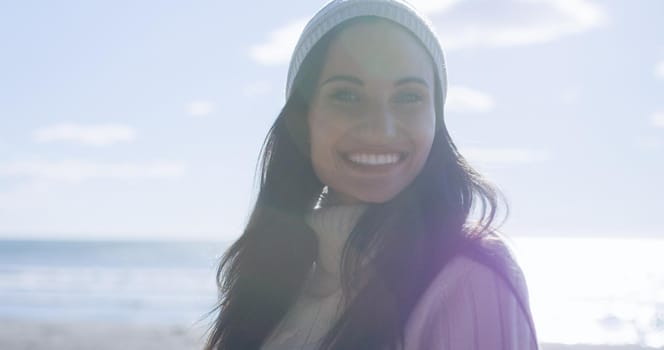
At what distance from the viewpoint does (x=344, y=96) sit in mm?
2391

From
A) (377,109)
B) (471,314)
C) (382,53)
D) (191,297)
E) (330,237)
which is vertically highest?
(191,297)

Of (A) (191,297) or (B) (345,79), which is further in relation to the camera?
(A) (191,297)

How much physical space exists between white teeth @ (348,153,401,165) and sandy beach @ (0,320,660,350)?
844 centimetres

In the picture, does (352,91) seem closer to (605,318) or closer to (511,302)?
(511,302)

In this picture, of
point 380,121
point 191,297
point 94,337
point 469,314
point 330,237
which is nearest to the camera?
point 469,314

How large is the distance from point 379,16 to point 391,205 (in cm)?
41

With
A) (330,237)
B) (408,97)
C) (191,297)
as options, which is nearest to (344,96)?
(408,97)

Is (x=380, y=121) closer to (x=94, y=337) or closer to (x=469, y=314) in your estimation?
(x=469, y=314)

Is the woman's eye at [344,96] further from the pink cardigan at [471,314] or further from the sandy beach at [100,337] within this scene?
the sandy beach at [100,337]

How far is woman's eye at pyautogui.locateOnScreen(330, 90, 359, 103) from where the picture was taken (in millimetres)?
2369

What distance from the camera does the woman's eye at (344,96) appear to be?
2.37 m

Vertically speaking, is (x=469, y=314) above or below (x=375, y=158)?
below

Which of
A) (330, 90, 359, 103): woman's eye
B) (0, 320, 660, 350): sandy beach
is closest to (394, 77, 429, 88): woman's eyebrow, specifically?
(330, 90, 359, 103): woman's eye

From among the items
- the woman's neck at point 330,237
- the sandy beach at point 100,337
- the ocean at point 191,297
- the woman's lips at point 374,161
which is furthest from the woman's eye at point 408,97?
the sandy beach at point 100,337
